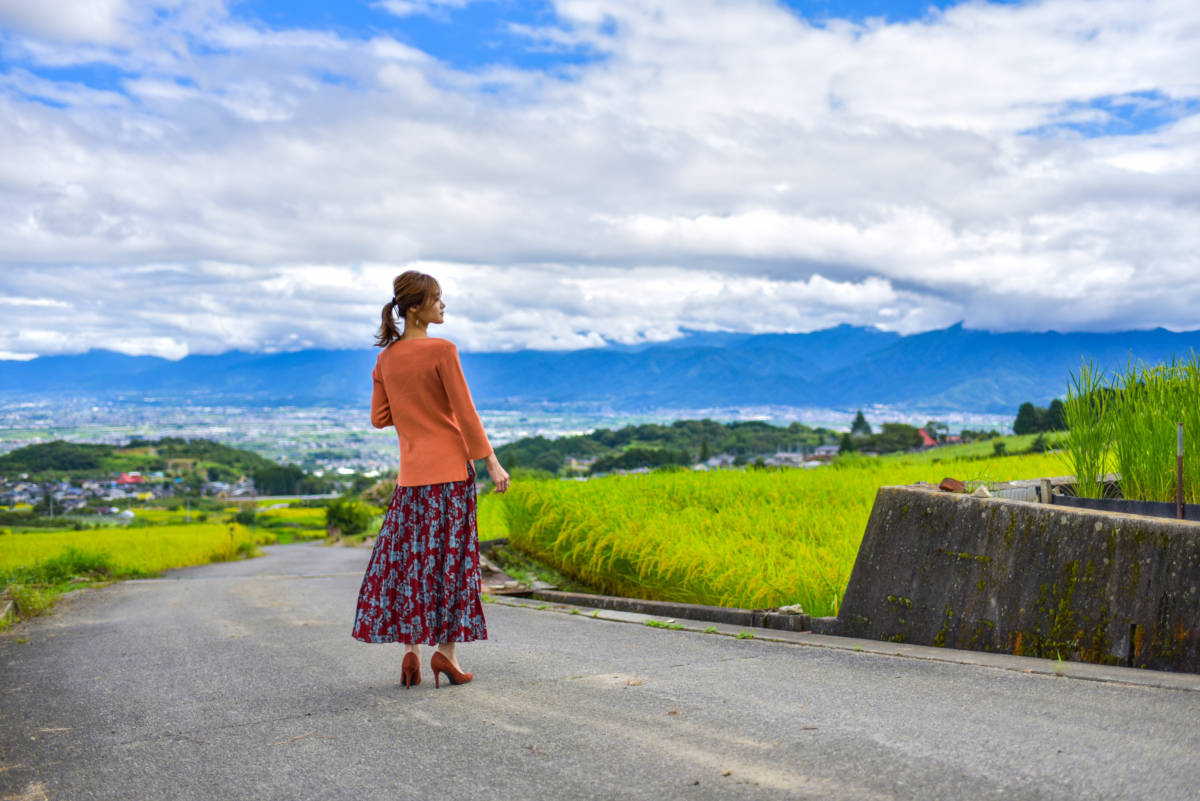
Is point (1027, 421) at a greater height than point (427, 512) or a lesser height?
greater

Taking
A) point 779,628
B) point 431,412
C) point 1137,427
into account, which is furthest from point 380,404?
point 1137,427

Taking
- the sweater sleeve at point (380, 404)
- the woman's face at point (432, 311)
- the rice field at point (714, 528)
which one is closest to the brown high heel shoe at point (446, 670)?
the sweater sleeve at point (380, 404)

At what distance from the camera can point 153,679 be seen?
19.3ft

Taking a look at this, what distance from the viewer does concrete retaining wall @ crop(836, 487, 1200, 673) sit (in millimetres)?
4809

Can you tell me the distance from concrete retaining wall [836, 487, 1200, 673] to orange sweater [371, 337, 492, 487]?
103 inches

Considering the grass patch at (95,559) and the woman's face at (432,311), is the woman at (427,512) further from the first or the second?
the grass patch at (95,559)

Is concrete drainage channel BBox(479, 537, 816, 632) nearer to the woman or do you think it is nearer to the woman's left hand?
the woman

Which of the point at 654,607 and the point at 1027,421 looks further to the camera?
the point at 1027,421

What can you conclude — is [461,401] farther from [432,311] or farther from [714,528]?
[714,528]

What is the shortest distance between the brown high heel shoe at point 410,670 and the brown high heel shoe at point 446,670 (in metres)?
0.09

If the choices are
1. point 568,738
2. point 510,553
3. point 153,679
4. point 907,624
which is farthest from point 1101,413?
point 510,553

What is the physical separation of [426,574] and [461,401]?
0.95 metres

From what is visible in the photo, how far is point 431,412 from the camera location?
17.6 ft

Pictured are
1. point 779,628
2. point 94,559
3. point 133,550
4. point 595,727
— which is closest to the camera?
point 595,727
